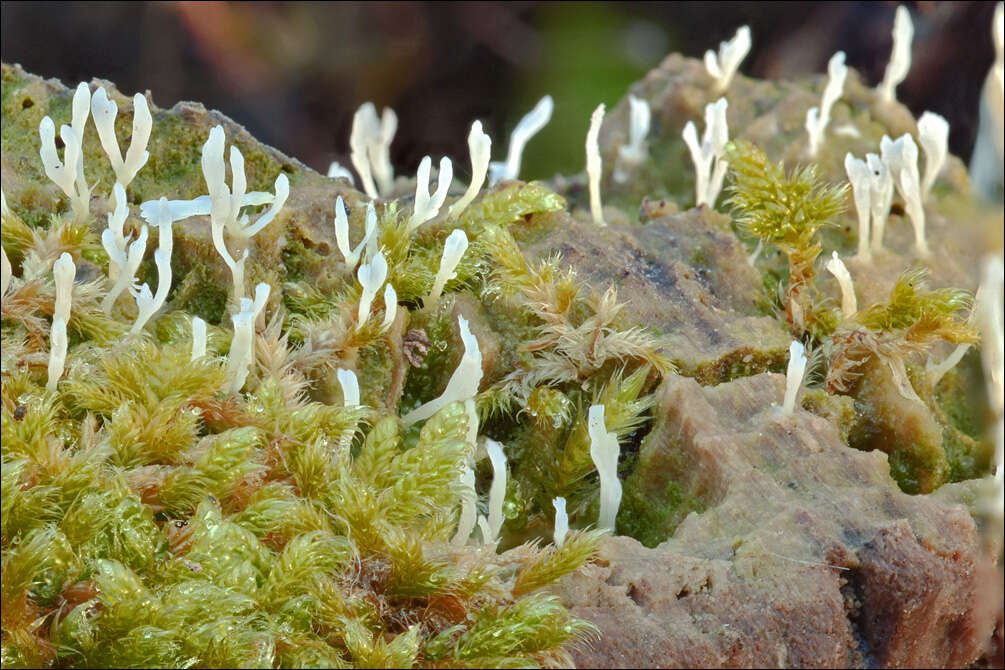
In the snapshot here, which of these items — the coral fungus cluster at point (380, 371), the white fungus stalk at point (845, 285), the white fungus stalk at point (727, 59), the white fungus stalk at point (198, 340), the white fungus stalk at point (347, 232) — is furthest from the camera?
the white fungus stalk at point (727, 59)

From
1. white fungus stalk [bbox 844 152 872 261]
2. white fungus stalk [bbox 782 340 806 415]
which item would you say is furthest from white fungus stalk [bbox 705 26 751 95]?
white fungus stalk [bbox 782 340 806 415]

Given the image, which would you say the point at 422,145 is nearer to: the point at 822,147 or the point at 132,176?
the point at 822,147

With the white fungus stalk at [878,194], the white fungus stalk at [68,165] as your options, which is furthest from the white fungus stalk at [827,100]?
the white fungus stalk at [68,165]

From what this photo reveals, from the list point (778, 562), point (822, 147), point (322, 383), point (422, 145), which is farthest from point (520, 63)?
point (778, 562)

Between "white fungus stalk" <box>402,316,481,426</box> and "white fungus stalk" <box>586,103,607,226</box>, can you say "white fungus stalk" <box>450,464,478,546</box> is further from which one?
"white fungus stalk" <box>586,103,607,226</box>

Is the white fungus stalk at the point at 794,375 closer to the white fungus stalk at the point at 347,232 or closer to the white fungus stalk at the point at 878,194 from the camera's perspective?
the white fungus stalk at the point at 878,194

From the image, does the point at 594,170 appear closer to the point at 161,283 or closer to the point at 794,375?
the point at 794,375
